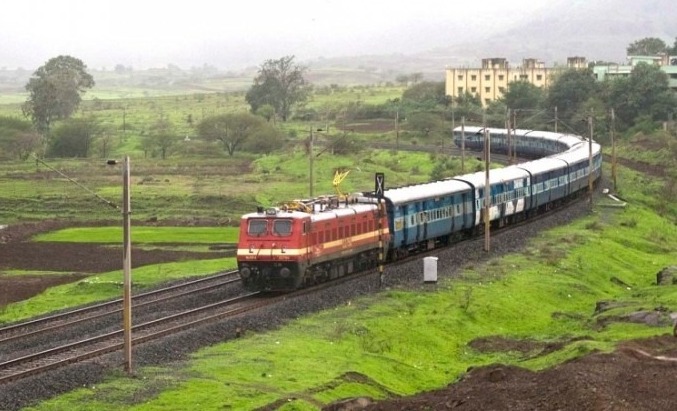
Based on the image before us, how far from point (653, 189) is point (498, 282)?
54035mm

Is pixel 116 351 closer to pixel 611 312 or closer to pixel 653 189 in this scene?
pixel 611 312

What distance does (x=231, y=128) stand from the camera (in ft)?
500

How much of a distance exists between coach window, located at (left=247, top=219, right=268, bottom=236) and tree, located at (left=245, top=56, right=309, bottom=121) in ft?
483

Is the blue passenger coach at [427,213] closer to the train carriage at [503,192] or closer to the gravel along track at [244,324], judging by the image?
the gravel along track at [244,324]

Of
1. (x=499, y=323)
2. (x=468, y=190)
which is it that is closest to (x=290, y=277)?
(x=499, y=323)

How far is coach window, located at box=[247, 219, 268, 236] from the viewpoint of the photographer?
45.2 metres

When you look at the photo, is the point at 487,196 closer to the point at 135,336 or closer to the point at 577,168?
the point at 577,168

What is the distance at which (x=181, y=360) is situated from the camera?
34344 mm

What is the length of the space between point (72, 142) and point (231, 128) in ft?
64.2

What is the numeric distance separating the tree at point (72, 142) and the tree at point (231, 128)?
14.7m

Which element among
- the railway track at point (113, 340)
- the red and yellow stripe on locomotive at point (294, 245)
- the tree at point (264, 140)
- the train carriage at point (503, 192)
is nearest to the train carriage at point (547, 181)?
the train carriage at point (503, 192)

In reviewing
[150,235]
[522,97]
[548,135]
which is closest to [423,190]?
[150,235]

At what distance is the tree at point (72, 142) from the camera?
148750 mm

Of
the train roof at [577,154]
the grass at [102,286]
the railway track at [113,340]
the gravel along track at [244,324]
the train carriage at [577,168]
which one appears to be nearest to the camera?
the gravel along track at [244,324]
